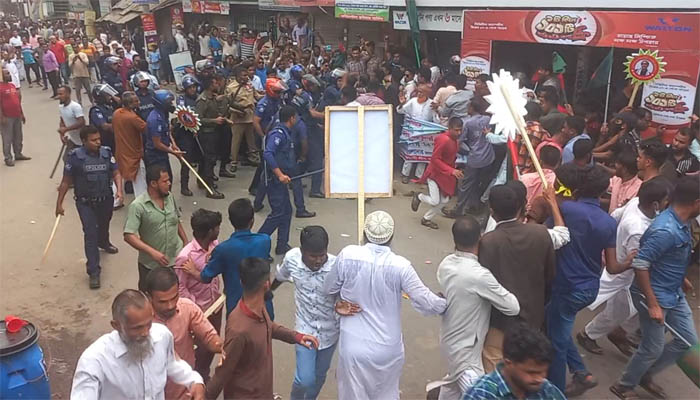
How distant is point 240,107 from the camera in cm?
949

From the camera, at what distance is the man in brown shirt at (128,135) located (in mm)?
7277

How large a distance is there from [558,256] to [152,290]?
2552 mm

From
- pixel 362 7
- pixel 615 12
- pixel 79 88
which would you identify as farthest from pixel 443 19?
pixel 79 88

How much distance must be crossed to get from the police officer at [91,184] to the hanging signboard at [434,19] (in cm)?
829

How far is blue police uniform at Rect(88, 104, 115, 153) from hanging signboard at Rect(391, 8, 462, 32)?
7196mm

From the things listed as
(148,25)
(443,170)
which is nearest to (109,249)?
(443,170)

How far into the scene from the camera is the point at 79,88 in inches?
620

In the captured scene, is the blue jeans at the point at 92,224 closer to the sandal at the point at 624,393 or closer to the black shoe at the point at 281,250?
the black shoe at the point at 281,250

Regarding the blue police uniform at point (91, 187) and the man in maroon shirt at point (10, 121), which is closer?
the blue police uniform at point (91, 187)

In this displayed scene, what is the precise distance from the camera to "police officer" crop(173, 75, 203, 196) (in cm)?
872

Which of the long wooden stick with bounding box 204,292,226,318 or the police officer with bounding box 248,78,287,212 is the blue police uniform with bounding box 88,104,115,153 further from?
the long wooden stick with bounding box 204,292,226,318

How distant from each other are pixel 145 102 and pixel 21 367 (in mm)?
5315

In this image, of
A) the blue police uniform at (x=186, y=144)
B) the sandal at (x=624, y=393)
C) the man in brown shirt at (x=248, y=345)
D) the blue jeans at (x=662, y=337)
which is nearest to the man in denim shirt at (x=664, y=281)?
the blue jeans at (x=662, y=337)

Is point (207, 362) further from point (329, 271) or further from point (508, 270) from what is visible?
point (508, 270)
